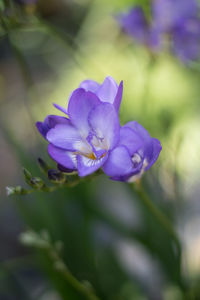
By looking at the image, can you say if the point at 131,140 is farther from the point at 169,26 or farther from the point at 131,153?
the point at 169,26

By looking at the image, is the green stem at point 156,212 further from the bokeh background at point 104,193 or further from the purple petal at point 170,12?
the purple petal at point 170,12

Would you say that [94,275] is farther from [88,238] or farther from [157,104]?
[157,104]

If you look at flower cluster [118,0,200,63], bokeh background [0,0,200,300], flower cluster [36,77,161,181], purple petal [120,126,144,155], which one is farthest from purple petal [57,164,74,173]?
flower cluster [118,0,200,63]

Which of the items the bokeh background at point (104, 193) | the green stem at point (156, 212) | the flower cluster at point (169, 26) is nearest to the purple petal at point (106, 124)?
the green stem at point (156, 212)

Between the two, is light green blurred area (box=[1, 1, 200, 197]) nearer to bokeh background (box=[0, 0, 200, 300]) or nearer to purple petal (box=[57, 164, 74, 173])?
bokeh background (box=[0, 0, 200, 300])

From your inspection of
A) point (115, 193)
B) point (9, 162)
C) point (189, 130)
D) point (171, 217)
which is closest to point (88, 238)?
point (171, 217)
